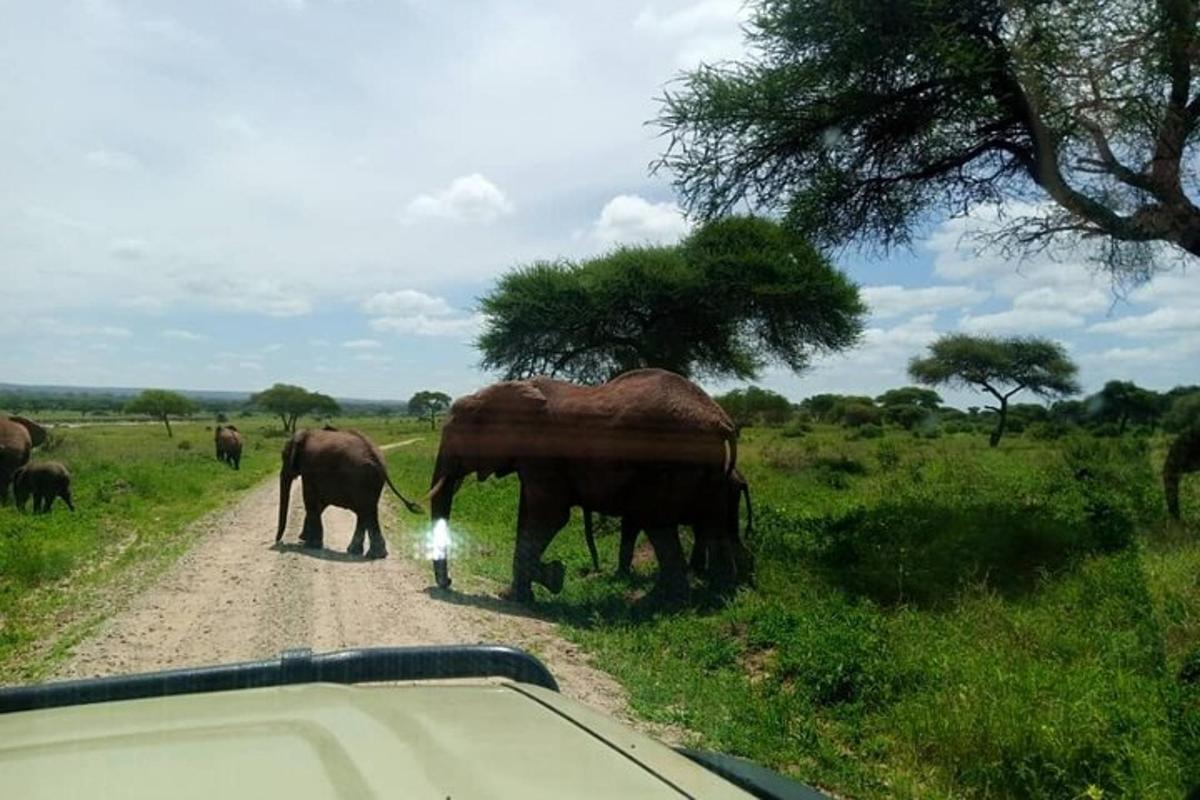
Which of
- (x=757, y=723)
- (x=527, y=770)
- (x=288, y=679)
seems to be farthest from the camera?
(x=757, y=723)

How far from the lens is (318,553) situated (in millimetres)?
12922

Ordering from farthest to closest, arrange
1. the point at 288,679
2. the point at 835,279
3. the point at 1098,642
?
the point at 835,279 → the point at 1098,642 → the point at 288,679

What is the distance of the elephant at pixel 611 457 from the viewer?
10.6 metres

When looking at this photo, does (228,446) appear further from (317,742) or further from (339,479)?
(317,742)

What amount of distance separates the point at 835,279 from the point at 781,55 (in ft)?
23.2

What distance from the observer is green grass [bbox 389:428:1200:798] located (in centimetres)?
537

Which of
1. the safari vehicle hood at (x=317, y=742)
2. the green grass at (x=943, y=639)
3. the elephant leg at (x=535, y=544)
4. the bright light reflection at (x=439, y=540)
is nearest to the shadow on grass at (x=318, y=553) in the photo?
the bright light reflection at (x=439, y=540)

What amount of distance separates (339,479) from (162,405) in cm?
3139

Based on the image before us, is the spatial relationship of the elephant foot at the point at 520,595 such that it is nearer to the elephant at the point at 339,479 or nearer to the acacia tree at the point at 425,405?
the elephant at the point at 339,479

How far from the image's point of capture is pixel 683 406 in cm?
1056

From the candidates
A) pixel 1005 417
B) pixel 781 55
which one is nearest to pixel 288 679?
pixel 781 55

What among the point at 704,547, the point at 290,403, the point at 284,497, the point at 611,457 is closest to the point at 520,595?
the point at 611,457

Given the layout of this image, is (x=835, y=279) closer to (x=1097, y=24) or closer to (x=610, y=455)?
(x=1097, y=24)

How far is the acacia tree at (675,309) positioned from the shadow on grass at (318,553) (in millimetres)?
7782
